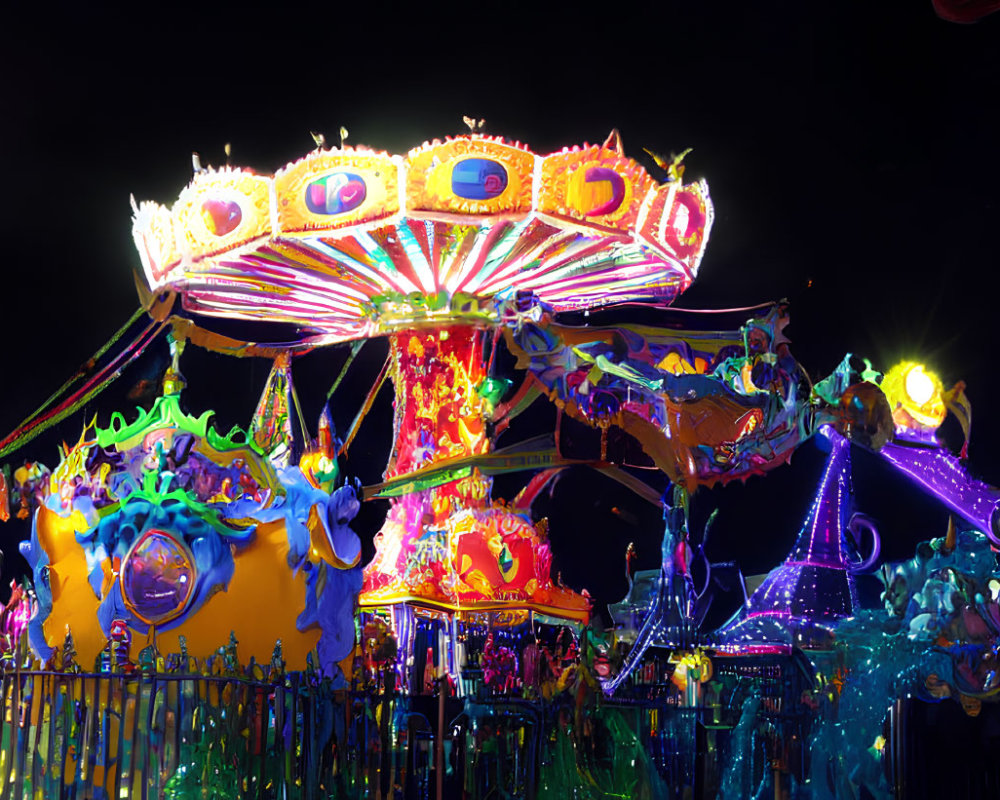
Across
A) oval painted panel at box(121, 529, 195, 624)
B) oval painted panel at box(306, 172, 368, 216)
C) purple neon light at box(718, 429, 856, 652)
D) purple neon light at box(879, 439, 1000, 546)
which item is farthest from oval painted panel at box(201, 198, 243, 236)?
purple neon light at box(879, 439, 1000, 546)

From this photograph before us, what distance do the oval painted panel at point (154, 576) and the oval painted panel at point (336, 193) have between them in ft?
14.4

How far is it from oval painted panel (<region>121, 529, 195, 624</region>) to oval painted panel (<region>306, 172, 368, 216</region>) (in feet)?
14.4

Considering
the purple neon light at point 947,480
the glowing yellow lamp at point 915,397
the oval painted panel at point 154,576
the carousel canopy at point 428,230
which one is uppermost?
the carousel canopy at point 428,230

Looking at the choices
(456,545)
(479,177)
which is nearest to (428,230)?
(479,177)

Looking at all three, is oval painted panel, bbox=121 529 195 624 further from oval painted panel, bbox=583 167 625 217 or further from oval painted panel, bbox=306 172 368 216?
oval painted panel, bbox=583 167 625 217

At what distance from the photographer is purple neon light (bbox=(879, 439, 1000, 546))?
1074cm

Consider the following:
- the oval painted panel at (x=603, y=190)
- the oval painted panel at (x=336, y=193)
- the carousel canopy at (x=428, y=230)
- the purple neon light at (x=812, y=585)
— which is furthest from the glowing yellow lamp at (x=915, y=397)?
the oval painted panel at (x=336, y=193)

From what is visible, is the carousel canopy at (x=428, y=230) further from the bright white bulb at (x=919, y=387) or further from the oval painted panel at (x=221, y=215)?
the bright white bulb at (x=919, y=387)

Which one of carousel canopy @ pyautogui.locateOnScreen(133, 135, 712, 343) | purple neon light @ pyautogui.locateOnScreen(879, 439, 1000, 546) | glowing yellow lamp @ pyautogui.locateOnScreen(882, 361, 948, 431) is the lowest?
purple neon light @ pyautogui.locateOnScreen(879, 439, 1000, 546)

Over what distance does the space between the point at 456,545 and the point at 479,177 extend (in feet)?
11.4

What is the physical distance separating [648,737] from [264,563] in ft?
9.71

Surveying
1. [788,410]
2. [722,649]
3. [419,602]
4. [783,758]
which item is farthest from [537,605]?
[783,758]

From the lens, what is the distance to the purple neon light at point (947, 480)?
10742mm

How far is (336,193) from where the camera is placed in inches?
467
